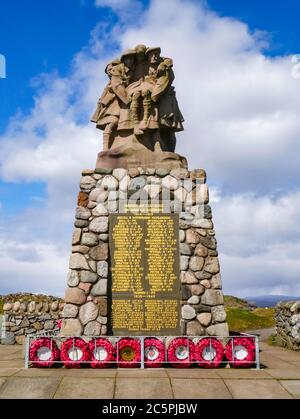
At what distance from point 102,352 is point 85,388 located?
1.84m

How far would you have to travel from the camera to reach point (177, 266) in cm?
985

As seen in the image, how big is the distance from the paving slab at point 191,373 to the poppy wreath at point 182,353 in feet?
0.68

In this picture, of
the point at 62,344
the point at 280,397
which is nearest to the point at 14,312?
the point at 62,344

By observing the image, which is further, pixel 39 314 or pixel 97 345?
pixel 39 314

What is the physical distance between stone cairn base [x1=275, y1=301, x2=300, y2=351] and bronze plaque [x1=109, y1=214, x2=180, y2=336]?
14.6 ft

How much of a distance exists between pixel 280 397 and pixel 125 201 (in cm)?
551

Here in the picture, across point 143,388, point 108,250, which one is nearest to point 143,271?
point 108,250

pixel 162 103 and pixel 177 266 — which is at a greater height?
pixel 162 103

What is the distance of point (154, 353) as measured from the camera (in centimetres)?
860

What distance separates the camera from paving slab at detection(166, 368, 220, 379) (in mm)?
7600

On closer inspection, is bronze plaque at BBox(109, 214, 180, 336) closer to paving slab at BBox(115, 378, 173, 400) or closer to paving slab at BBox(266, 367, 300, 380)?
paving slab at BBox(266, 367, 300, 380)

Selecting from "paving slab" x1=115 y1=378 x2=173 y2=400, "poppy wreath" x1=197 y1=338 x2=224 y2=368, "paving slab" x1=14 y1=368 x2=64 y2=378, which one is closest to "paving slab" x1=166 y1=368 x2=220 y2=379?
"poppy wreath" x1=197 y1=338 x2=224 y2=368
